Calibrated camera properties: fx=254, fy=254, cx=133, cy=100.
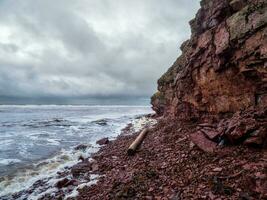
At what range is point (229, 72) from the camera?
13797mm

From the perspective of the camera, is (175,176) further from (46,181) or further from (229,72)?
(46,181)

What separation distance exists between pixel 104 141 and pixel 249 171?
17.6 m

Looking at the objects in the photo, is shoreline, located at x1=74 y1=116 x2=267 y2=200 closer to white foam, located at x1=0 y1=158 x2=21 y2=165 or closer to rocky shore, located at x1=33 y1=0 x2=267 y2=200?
rocky shore, located at x1=33 y1=0 x2=267 y2=200

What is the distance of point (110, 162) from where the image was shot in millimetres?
14602

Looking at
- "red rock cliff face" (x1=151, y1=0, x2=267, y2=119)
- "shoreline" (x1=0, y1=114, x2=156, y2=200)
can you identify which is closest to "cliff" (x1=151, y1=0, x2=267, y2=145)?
"red rock cliff face" (x1=151, y1=0, x2=267, y2=119)

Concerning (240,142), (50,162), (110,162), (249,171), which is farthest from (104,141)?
(249,171)

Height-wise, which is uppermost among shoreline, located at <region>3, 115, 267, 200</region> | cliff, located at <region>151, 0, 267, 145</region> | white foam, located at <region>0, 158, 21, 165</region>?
cliff, located at <region>151, 0, 267, 145</region>

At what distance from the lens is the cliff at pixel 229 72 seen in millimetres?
11337

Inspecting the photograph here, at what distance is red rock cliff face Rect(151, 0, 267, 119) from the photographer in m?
12.0

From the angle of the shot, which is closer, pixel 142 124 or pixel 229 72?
pixel 229 72

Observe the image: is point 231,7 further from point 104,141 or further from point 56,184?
point 104,141

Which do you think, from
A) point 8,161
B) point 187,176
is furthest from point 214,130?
point 8,161

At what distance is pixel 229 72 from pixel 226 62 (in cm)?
57

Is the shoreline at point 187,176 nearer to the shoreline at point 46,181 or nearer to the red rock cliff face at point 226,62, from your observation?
the shoreline at point 46,181
